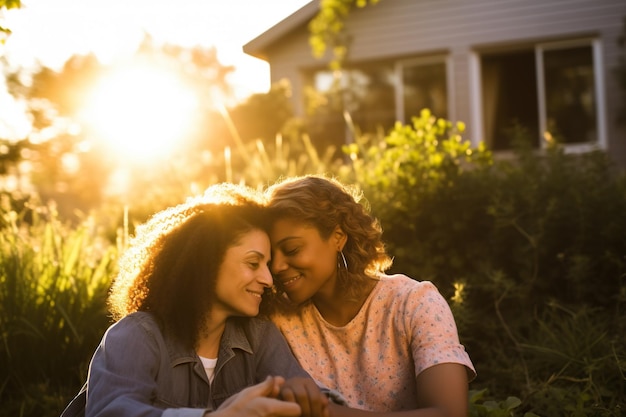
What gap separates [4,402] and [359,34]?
1022 cm

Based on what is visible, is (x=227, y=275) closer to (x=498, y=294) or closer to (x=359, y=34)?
(x=498, y=294)

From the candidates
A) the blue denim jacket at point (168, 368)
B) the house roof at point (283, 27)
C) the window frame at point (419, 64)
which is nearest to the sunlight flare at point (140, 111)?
the house roof at point (283, 27)

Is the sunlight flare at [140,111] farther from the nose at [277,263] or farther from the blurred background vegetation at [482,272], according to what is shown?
the nose at [277,263]

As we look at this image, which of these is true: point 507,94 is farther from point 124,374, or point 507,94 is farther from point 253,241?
point 124,374

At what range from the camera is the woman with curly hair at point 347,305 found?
309 cm

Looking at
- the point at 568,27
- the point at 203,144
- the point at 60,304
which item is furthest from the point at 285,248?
the point at 203,144

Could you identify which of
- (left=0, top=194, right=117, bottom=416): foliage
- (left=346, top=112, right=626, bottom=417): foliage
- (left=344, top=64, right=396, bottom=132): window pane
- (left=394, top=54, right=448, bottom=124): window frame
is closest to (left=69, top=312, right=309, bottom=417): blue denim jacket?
(left=346, top=112, right=626, bottom=417): foliage

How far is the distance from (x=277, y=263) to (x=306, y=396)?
0.69 meters

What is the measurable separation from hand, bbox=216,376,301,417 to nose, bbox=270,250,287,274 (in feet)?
2.21

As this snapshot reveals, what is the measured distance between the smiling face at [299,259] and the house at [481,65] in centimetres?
917

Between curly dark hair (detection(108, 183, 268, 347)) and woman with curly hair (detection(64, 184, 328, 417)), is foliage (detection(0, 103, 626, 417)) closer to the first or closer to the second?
woman with curly hair (detection(64, 184, 328, 417))

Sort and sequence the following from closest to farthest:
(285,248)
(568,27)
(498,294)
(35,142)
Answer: (285,248)
(498,294)
(568,27)
(35,142)

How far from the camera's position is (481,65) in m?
12.8

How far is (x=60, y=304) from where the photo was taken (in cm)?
450
